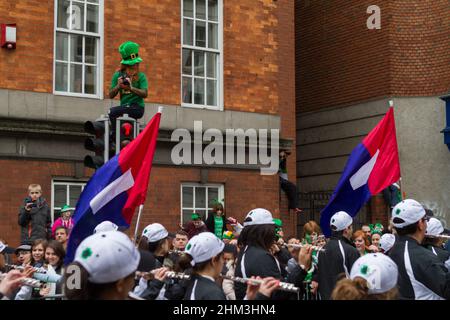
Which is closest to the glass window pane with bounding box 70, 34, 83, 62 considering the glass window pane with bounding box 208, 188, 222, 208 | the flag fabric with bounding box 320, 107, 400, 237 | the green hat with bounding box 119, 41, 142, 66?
the green hat with bounding box 119, 41, 142, 66

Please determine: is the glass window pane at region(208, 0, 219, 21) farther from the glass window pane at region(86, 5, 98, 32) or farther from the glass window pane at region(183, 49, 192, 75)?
the glass window pane at region(86, 5, 98, 32)

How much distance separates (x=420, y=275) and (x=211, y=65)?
11.4 m

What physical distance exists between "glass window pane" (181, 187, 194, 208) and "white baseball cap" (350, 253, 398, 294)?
1173 cm

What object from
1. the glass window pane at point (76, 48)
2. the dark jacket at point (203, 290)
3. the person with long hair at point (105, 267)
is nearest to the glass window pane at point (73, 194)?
the glass window pane at point (76, 48)

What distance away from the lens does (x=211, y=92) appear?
17672 millimetres

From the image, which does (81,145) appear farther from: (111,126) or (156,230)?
(156,230)

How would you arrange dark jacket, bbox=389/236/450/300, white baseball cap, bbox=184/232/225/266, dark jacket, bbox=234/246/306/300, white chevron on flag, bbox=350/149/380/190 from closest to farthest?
white baseball cap, bbox=184/232/225/266, dark jacket, bbox=389/236/450/300, dark jacket, bbox=234/246/306/300, white chevron on flag, bbox=350/149/380/190

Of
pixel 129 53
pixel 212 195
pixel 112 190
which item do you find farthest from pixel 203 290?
pixel 212 195

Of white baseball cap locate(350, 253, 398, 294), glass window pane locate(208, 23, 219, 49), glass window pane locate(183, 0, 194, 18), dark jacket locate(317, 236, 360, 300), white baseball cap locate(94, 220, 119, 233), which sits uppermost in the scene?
glass window pane locate(183, 0, 194, 18)

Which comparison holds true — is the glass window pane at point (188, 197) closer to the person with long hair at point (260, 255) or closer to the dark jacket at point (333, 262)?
the dark jacket at point (333, 262)

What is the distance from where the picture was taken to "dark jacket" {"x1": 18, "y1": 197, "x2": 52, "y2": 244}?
13.2m

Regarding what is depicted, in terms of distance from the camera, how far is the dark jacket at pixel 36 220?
43.2 ft

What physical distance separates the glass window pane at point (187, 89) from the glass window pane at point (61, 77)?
8.70 feet
